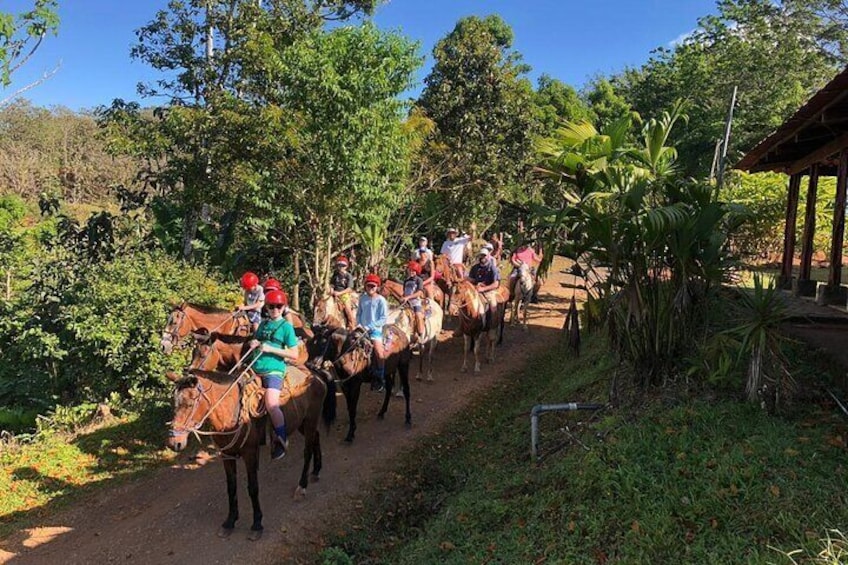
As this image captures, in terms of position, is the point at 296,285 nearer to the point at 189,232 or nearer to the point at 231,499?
the point at 189,232

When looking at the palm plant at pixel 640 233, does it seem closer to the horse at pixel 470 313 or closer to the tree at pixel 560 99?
the horse at pixel 470 313

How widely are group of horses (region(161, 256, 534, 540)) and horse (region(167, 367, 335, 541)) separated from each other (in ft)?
0.03

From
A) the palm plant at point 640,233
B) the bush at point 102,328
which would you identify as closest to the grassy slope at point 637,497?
the palm plant at point 640,233

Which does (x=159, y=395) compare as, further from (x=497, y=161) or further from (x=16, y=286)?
(x=497, y=161)

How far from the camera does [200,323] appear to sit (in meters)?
9.09

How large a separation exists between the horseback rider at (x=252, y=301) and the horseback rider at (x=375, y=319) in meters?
1.63

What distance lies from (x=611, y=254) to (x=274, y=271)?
11.6 m

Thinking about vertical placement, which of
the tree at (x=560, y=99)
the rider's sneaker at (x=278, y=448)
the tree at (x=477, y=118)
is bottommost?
the rider's sneaker at (x=278, y=448)

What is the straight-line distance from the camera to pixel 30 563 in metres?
6.24

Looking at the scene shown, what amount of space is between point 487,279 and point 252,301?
18.3 ft

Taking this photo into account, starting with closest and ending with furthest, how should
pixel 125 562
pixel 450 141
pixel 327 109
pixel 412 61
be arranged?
pixel 125 562 → pixel 327 109 → pixel 412 61 → pixel 450 141

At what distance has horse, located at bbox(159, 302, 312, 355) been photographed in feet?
28.8

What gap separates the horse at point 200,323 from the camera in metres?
8.77

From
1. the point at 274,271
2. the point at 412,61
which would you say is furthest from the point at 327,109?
the point at 274,271
